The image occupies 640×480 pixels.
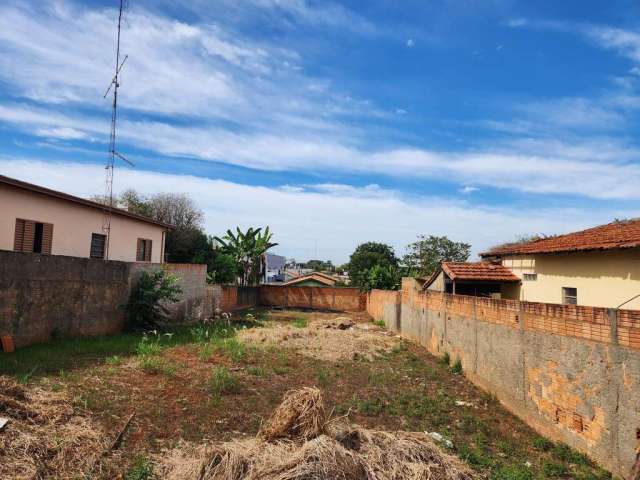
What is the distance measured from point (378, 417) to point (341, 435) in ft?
8.37

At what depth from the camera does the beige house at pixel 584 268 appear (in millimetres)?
9501

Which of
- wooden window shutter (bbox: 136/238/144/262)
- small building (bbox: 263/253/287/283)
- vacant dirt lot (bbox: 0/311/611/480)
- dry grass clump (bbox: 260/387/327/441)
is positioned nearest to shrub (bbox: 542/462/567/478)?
vacant dirt lot (bbox: 0/311/611/480)

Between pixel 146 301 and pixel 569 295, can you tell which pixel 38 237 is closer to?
pixel 146 301

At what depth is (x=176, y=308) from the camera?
18.0 m

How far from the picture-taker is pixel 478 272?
14602 millimetres

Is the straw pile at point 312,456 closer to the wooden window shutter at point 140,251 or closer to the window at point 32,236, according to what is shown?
the window at point 32,236

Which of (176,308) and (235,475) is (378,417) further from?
(176,308)

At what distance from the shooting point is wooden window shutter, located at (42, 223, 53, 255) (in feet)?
48.0

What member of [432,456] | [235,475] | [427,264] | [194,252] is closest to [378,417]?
[432,456]

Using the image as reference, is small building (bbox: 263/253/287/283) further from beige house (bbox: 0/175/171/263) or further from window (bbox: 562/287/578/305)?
window (bbox: 562/287/578/305)

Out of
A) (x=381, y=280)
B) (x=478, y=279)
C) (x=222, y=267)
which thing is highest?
(x=222, y=267)

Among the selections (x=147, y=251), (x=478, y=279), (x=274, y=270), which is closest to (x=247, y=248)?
(x=147, y=251)

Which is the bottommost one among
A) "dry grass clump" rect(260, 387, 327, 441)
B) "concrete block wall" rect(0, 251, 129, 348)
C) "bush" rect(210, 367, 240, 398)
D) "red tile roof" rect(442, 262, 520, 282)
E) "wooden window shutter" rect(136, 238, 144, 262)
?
"bush" rect(210, 367, 240, 398)

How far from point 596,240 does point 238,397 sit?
29.7 ft
